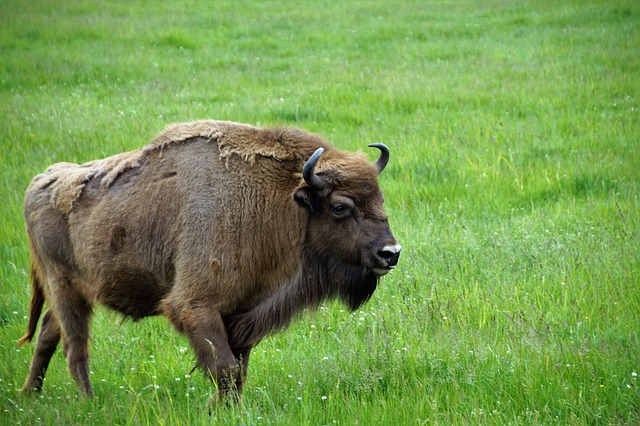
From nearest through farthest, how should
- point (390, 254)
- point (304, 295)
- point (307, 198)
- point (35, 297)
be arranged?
1. point (390, 254)
2. point (307, 198)
3. point (304, 295)
4. point (35, 297)

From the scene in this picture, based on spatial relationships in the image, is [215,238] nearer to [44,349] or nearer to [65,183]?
[65,183]

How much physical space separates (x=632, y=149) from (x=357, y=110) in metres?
4.58

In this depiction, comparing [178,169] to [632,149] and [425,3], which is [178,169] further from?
[425,3]

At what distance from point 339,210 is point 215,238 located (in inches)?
34.6

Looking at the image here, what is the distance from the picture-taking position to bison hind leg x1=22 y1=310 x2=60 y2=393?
5.66 meters

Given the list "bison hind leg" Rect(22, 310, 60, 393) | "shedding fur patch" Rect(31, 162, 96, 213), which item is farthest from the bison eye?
"bison hind leg" Rect(22, 310, 60, 393)

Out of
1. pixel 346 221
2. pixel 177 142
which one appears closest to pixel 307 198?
pixel 346 221

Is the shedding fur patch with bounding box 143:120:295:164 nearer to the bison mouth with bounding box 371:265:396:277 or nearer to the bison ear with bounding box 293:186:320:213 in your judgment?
the bison ear with bounding box 293:186:320:213

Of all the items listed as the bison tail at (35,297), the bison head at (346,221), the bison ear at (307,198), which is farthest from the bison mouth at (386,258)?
the bison tail at (35,297)

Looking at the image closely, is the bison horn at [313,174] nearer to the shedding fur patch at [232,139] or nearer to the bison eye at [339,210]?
the bison eye at [339,210]

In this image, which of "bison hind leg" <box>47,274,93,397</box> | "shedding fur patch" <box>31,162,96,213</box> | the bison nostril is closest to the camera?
the bison nostril

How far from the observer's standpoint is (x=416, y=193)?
9.16 metres

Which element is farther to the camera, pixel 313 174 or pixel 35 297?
pixel 35 297

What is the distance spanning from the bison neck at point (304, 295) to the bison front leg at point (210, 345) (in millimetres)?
201
